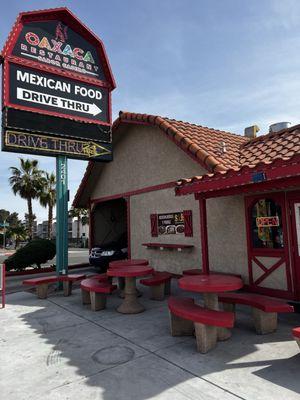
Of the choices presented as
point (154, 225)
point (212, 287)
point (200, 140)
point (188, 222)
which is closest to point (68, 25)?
point (200, 140)

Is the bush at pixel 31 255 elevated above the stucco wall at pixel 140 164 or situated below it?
below

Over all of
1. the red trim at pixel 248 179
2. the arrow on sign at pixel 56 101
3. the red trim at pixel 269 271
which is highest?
the arrow on sign at pixel 56 101

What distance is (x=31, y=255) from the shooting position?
14.1m

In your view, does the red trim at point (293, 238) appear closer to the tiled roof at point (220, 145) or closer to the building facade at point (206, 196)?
the building facade at point (206, 196)

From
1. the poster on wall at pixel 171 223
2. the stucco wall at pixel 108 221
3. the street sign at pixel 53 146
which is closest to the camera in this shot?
the street sign at pixel 53 146

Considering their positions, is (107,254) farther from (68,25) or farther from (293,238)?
(68,25)

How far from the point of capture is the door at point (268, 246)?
6902 millimetres

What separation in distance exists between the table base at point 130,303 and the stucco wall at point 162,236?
305cm

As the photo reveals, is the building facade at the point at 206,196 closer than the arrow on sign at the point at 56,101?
Yes

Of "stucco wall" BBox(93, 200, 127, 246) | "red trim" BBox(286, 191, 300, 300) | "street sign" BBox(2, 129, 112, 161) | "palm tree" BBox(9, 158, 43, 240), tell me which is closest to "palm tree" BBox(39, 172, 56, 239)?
"palm tree" BBox(9, 158, 43, 240)

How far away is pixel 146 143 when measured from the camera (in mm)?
11898

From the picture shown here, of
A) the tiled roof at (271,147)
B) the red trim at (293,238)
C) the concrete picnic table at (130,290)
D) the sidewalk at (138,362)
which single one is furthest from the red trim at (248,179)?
the sidewalk at (138,362)

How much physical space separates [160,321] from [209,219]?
3784mm

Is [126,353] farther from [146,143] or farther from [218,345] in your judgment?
[146,143]
